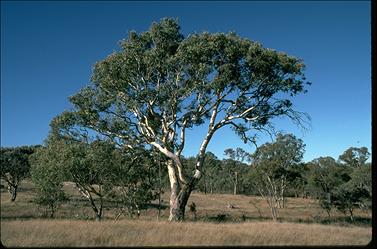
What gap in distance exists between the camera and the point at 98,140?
93.7 feet

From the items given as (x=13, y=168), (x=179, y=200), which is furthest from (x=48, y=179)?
(x=13, y=168)

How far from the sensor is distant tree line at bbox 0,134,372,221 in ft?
91.6

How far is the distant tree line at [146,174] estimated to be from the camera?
27.9m

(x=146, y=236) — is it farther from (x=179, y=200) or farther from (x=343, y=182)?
(x=343, y=182)

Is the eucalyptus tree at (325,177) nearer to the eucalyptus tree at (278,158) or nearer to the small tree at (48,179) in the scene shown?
the eucalyptus tree at (278,158)

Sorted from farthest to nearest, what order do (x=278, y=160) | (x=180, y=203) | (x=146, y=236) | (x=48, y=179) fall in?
(x=278, y=160) < (x=48, y=179) < (x=180, y=203) < (x=146, y=236)

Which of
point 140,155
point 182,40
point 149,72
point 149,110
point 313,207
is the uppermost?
point 182,40

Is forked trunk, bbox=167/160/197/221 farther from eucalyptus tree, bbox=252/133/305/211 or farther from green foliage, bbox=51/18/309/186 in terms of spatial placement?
eucalyptus tree, bbox=252/133/305/211

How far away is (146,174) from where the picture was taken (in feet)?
96.3

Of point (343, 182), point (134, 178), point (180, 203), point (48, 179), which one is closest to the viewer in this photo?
point (180, 203)

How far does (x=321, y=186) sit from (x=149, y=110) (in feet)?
165

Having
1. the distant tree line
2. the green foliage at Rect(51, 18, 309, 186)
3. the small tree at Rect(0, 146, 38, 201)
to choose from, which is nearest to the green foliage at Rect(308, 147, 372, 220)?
the distant tree line
